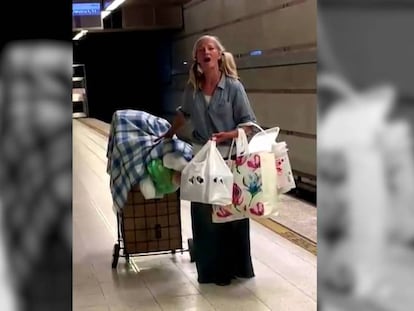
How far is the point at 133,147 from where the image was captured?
172 inches

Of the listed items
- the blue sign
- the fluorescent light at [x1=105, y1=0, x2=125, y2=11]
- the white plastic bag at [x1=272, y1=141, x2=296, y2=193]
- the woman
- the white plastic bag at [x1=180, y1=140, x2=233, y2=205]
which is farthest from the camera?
the blue sign

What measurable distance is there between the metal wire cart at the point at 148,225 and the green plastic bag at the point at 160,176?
288mm

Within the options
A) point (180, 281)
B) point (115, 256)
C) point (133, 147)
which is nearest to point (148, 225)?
point (115, 256)

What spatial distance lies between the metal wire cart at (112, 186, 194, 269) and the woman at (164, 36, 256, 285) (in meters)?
0.52

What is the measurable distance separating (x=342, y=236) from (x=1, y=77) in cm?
111

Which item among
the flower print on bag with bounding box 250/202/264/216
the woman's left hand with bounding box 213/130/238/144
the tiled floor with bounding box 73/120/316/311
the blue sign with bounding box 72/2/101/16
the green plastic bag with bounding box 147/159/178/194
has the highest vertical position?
the blue sign with bounding box 72/2/101/16

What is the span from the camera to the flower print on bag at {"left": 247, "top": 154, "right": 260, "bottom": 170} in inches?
148

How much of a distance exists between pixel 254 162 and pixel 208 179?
0.28 m

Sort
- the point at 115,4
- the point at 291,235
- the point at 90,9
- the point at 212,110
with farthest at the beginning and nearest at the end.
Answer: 1. the point at 90,9
2. the point at 115,4
3. the point at 291,235
4. the point at 212,110

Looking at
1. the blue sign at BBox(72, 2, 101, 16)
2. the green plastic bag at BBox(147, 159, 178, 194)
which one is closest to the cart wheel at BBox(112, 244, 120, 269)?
the green plastic bag at BBox(147, 159, 178, 194)

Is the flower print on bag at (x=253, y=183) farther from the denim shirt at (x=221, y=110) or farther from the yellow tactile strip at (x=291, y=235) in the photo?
the yellow tactile strip at (x=291, y=235)

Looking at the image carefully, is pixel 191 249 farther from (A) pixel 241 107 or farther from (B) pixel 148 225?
(A) pixel 241 107

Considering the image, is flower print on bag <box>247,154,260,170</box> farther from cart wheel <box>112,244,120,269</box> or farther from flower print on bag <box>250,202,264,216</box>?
cart wheel <box>112,244,120,269</box>

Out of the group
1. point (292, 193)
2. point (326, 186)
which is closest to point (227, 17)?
point (292, 193)
